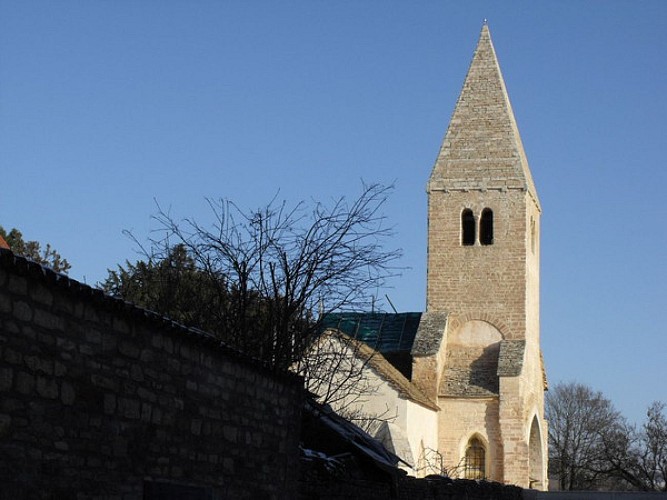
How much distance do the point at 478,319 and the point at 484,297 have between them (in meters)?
0.85

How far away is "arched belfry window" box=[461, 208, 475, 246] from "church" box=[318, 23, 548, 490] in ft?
0.12

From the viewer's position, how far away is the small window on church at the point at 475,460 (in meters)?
40.5

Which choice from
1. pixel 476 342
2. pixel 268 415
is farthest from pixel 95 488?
pixel 476 342

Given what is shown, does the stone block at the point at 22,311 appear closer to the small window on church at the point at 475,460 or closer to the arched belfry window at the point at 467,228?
the small window on church at the point at 475,460

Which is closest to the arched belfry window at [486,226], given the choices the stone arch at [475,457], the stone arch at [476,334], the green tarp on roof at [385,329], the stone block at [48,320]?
the stone arch at [476,334]

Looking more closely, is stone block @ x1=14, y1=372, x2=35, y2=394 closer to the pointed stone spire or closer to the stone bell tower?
the stone bell tower

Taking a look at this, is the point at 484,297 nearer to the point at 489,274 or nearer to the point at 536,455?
the point at 489,274

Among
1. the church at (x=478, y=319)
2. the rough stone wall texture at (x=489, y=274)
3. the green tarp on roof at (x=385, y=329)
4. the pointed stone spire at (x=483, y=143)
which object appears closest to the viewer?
the church at (x=478, y=319)

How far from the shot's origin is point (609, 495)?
1215 inches

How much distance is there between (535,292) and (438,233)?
4.69 metres

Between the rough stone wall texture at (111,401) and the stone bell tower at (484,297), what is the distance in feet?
95.4

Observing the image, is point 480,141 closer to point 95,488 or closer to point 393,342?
point 393,342

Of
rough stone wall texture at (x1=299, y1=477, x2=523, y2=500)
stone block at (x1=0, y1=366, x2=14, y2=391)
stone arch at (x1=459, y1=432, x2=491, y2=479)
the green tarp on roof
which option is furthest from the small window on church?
stone block at (x1=0, y1=366, x2=14, y2=391)

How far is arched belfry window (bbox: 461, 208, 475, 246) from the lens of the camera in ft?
142
